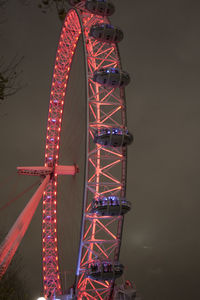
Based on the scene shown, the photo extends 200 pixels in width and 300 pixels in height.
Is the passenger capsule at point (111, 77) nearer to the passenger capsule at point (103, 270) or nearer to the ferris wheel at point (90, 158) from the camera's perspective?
the ferris wheel at point (90, 158)

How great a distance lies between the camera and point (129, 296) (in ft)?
53.1

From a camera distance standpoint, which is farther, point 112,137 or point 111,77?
point 111,77

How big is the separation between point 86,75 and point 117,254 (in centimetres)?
952

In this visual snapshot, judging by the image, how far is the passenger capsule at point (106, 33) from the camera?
711 inches

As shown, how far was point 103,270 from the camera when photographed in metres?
14.3

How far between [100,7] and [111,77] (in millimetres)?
5428

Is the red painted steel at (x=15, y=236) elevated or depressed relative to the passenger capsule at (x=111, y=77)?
depressed

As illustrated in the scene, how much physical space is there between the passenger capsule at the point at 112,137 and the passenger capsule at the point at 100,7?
8.37 meters

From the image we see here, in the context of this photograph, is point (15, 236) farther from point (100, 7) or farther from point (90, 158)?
point (100, 7)

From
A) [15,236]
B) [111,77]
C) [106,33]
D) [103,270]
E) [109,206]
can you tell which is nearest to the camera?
[103,270]

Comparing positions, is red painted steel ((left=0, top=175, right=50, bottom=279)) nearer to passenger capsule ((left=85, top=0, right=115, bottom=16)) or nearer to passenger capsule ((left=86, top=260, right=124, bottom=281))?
passenger capsule ((left=86, top=260, right=124, bottom=281))

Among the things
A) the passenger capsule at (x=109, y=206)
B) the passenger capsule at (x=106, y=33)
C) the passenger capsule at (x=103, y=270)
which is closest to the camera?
the passenger capsule at (x=103, y=270)

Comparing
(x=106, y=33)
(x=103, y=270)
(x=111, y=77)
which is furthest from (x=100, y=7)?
(x=103, y=270)

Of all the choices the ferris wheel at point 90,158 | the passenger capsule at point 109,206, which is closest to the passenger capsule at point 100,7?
the ferris wheel at point 90,158
